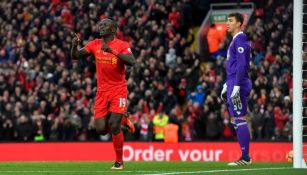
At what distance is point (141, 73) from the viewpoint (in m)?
29.0

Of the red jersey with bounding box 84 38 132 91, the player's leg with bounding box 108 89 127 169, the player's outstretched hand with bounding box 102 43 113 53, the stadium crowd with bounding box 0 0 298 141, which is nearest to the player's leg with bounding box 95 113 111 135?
the player's leg with bounding box 108 89 127 169

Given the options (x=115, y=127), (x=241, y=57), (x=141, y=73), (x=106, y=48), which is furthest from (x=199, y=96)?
(x=106, y=48)

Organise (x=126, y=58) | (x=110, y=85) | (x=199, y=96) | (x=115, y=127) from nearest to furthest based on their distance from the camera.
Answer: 1. (x=126, y=58)
2. (x=115, y=127)
3. (x=110, y=85)
4. (x=199, y=96)

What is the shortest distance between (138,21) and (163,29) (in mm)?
969

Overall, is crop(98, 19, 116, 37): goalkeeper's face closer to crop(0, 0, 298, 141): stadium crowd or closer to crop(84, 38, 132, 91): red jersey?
crop(84, 38, 132, 91): red jersey

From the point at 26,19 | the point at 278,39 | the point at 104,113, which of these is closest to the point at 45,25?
the point at 26,19

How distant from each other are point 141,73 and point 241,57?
14.1m

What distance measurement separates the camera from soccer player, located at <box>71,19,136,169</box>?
48.0ft

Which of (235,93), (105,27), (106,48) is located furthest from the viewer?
(235,93)

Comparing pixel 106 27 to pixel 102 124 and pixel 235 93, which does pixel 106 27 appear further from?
pixel 235 93

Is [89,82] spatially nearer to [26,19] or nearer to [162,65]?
[162,65]

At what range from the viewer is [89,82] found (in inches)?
1121

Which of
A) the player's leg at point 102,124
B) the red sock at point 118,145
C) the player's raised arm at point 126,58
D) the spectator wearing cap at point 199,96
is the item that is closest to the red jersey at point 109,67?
the player's raised arm at point 126,58

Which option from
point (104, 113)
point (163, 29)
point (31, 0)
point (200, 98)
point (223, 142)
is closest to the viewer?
point (104, 113)
